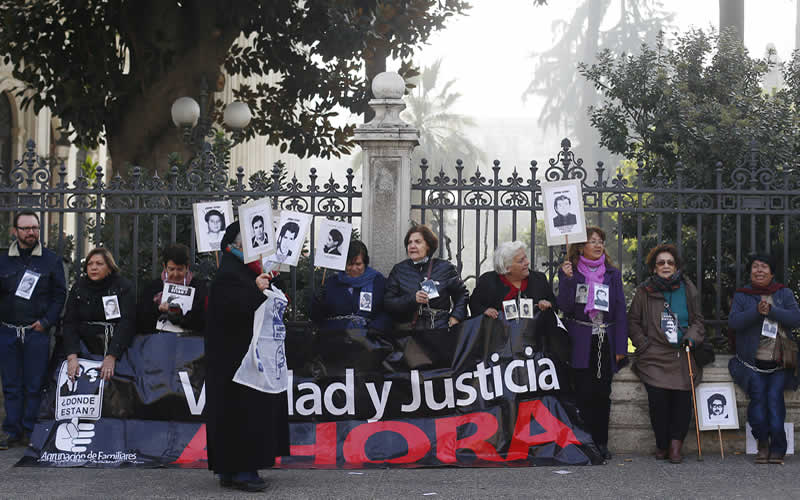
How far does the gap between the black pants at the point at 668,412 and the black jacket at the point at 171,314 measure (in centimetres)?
365

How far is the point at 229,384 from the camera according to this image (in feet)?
21.6

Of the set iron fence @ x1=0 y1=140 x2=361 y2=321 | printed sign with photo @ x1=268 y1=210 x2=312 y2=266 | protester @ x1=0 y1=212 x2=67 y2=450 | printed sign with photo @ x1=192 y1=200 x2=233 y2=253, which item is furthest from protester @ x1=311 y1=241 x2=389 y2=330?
protester @ x1=0 y1=212 x2=67 y2=450

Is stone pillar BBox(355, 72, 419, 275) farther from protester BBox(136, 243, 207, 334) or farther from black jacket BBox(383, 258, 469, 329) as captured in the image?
protester BBox(136, 243, 207, 334)

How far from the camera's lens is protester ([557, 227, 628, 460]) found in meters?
7.84

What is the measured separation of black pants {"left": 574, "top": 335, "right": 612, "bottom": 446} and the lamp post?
267 inches

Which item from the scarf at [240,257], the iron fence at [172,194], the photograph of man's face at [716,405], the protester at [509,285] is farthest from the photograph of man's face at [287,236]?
the photograph of man's face at [716,405]

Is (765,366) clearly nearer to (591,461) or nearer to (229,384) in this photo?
(591,461)

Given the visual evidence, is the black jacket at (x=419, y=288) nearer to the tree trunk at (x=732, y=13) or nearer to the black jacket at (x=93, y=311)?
the black jacket at (x=93, y=311)

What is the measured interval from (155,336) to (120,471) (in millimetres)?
→ 1105

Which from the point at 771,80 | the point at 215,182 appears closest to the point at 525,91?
the point at 771,80

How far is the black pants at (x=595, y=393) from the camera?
7.86 m

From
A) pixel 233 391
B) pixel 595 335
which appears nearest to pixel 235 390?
pixel 233 391

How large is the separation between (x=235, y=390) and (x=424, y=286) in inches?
76.0

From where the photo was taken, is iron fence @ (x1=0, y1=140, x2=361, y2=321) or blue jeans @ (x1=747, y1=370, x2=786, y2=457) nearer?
blue jeans @ (x1=747, y1=370, x2=786, y2=457)
